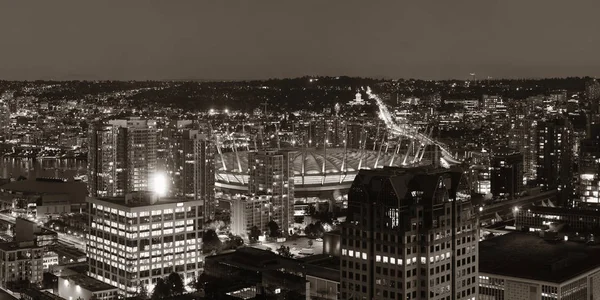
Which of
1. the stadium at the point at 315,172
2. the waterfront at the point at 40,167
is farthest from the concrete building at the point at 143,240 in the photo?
the waterfront at the point at 40,167

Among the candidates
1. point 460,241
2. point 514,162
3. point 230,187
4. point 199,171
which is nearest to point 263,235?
point 199,171

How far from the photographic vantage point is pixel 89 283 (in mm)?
29328

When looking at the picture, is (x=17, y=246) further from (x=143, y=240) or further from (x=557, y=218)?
(x=557, y=218)

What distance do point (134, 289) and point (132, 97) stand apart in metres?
70.0

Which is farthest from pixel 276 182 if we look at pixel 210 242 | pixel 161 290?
pixel 161 290

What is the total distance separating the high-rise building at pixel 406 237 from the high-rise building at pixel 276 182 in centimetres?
2256

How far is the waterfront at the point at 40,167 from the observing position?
71875mm

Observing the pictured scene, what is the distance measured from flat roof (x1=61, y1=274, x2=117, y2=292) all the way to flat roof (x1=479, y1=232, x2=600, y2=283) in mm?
11945

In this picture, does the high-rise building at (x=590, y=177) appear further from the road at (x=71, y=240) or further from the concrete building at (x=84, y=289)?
the concrete building at (x=84, y=289)

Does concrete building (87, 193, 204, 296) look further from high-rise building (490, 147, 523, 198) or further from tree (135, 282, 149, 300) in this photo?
high-rise building (490, 147, 523, 198)

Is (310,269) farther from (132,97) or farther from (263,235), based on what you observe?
(132,97)

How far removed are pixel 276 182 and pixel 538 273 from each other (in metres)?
18.6

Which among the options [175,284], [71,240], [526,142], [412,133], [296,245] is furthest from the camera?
[412,133]

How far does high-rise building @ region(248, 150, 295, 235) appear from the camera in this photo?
4197 centimetres
